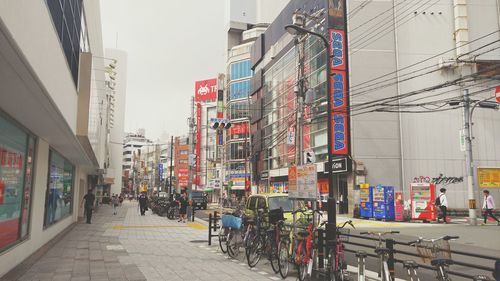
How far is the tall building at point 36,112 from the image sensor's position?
5.63 metres

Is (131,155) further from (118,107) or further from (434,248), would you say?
(434,248)

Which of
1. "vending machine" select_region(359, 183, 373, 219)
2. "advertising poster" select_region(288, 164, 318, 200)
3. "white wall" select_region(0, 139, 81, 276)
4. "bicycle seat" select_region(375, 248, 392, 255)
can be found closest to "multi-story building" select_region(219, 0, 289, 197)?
"vending machine" select_region(359, 183, 373, 219)

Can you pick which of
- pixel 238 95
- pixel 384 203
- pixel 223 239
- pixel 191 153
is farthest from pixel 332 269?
pixel 238 95

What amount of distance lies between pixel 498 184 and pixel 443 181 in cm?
917

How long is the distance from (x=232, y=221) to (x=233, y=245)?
2.27ft

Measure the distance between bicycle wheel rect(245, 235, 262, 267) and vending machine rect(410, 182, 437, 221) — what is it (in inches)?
679

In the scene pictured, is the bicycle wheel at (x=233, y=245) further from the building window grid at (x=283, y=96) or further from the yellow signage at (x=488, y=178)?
the building window grid at (x=283, y=96)

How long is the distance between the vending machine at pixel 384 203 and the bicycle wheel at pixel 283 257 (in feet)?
58.1

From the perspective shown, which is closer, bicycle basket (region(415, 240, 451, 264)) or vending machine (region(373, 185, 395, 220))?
bicycle basket (region(415, 240, 451, 264))

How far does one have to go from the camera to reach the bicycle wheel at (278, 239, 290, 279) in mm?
8648

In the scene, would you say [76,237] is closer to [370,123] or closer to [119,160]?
[370,123]

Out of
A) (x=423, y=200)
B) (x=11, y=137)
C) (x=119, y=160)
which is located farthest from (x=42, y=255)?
(x=119, y=160)

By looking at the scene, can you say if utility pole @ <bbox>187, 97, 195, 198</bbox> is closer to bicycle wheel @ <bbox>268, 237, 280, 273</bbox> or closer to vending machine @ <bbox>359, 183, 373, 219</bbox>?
vending machine @ <bbox>359, 183, 373, 219</bbox>

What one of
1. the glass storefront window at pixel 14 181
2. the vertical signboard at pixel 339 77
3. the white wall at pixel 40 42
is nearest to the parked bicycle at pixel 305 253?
the white wall at pixel 40 42
